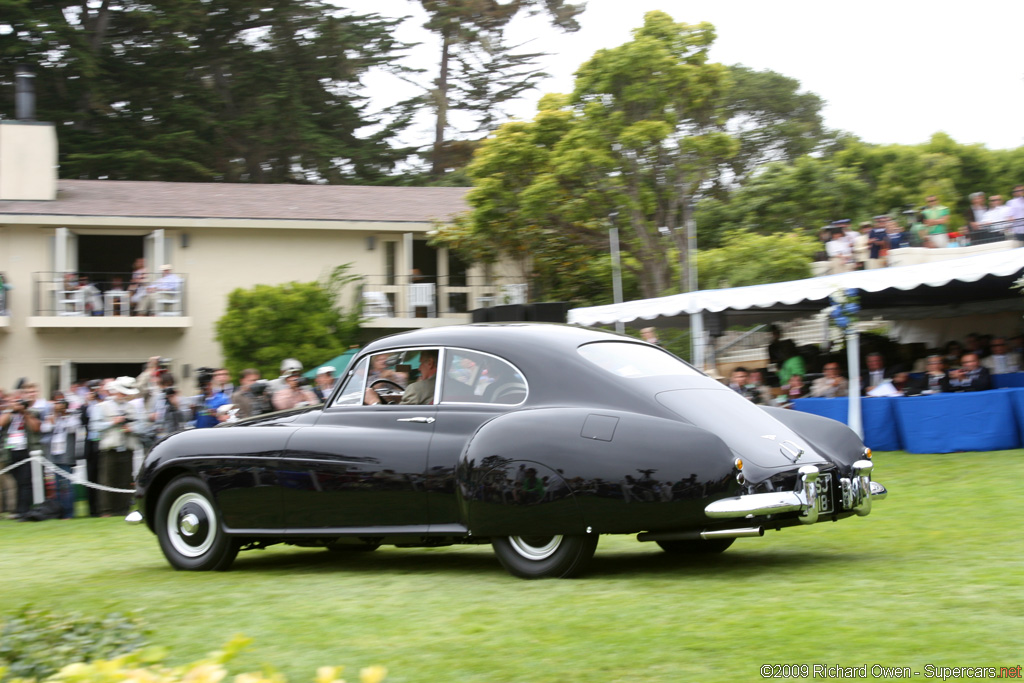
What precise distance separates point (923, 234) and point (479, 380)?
1464cm

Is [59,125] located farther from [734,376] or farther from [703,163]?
[734,376]

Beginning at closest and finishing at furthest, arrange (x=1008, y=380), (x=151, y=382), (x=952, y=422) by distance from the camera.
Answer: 1. (x=952, y=422)
2. (x=151, y=382)
3. (x=1008, y=380)

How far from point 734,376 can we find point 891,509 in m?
7.24

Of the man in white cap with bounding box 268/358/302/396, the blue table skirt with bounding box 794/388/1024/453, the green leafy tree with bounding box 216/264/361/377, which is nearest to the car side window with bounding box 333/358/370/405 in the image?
the man in white cap with bounding box 268/358/302/396

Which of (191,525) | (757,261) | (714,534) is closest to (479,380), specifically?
(714,534)

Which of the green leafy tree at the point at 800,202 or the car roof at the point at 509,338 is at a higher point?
the green leafy tree at the point at 800,202

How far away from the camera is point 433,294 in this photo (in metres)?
28.9

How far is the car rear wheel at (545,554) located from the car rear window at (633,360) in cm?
110

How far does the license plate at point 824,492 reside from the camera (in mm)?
6559

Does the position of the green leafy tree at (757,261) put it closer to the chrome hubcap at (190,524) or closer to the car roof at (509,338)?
the car roof at (509,338)

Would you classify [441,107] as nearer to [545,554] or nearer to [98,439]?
[98,439]

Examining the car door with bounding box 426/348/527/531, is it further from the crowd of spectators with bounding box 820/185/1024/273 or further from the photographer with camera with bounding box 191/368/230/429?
the crowd of spectators with bounding box 820/185/1024/273

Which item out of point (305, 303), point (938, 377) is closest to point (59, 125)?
point (305, 303)

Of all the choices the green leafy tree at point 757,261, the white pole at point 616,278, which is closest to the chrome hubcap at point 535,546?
the white pole at point 616,278
